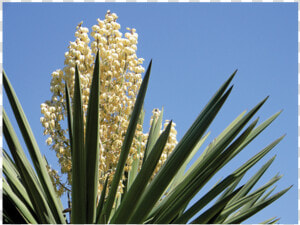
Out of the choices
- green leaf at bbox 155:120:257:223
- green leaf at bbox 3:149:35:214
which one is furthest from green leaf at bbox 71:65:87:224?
green leaf at bbox 3:149:35:214

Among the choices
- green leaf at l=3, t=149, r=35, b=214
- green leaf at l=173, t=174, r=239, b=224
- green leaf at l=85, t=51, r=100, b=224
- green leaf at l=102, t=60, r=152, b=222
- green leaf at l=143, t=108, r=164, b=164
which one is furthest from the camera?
green leaf at l=143, t=108, r=164, b=164

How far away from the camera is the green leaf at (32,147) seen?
6.50 feet

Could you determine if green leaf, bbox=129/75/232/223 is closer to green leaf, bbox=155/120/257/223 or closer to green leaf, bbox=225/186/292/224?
green leaf, bbox=155/120/257/223

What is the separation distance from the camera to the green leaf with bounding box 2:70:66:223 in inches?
78.0

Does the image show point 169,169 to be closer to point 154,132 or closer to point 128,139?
point 128,139

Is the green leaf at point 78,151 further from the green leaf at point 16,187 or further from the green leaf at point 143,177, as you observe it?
the green leaf at point 16,187

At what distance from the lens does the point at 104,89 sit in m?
2.35

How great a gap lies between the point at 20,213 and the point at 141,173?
2.84ft

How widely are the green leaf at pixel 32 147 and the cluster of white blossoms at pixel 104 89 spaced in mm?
140

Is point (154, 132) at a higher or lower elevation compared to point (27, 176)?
higher

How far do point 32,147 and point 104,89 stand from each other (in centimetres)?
56

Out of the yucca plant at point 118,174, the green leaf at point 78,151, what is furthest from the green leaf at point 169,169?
the green leaf at point 78,151

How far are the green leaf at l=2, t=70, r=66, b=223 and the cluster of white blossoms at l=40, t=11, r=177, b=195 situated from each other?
14cm

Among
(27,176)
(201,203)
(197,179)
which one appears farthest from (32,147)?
(201,203)
